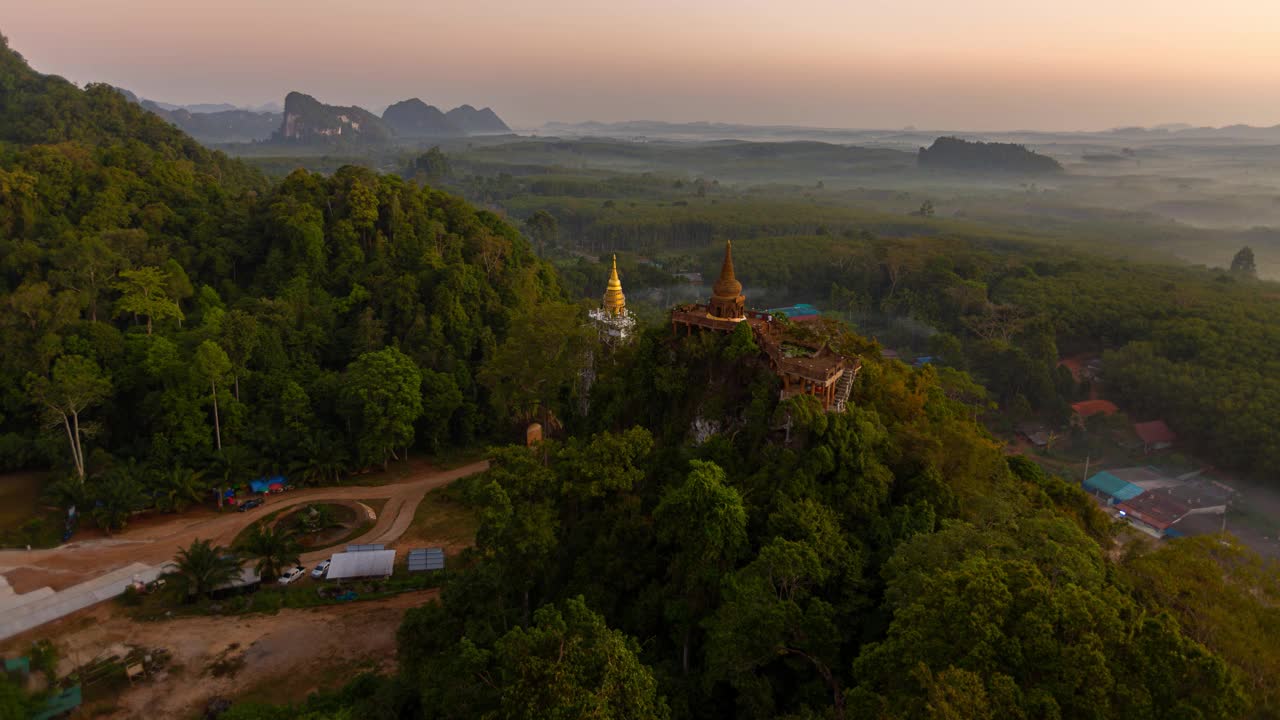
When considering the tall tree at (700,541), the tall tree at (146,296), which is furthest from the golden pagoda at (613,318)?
the tall tree at (146,296)

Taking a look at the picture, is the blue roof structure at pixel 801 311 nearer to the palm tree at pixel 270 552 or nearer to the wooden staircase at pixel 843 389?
the wooden staircase at pixel 843 389

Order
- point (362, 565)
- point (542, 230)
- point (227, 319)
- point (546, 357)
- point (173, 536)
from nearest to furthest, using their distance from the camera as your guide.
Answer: point (362, 565), point (173, 536), point (546, 357), point (227, 319), point (542, 230)

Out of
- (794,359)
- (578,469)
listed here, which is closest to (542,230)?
(794,359)

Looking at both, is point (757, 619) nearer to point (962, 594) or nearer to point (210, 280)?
point (962, 594)

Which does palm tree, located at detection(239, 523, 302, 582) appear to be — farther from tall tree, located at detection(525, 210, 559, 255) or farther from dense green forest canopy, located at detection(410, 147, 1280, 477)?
tall tree, located at detection(525, 210, 559, 255)

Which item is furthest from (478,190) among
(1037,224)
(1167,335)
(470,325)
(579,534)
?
(579,534)

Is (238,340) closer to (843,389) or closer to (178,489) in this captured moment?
(178,489)
